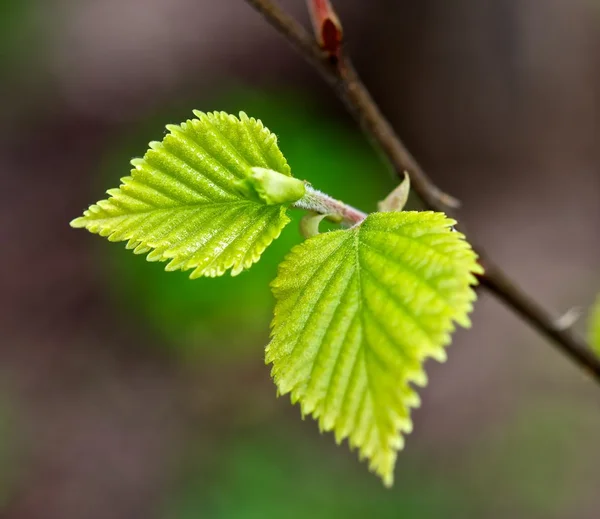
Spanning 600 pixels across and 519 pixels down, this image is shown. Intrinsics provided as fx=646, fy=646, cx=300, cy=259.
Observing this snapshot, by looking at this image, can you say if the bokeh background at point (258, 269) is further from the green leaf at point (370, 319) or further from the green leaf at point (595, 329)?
the green leaf at point (370, 319)

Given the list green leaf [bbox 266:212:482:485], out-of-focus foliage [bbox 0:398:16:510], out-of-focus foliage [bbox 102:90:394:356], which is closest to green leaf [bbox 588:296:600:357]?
green leaf [bbox 266:212:482:485]

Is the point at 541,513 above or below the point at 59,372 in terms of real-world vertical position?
above

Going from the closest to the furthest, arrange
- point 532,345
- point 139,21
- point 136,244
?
1. point 136,244
2. point 532,345
3. point 139,21

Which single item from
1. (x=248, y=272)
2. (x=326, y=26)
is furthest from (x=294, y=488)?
(x=326, y=26)

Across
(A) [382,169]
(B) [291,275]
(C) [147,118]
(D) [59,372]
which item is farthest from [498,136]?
(B) [291,275]

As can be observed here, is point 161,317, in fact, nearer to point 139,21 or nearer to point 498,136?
point 139,21

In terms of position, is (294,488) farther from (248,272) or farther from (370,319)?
(370,319)
